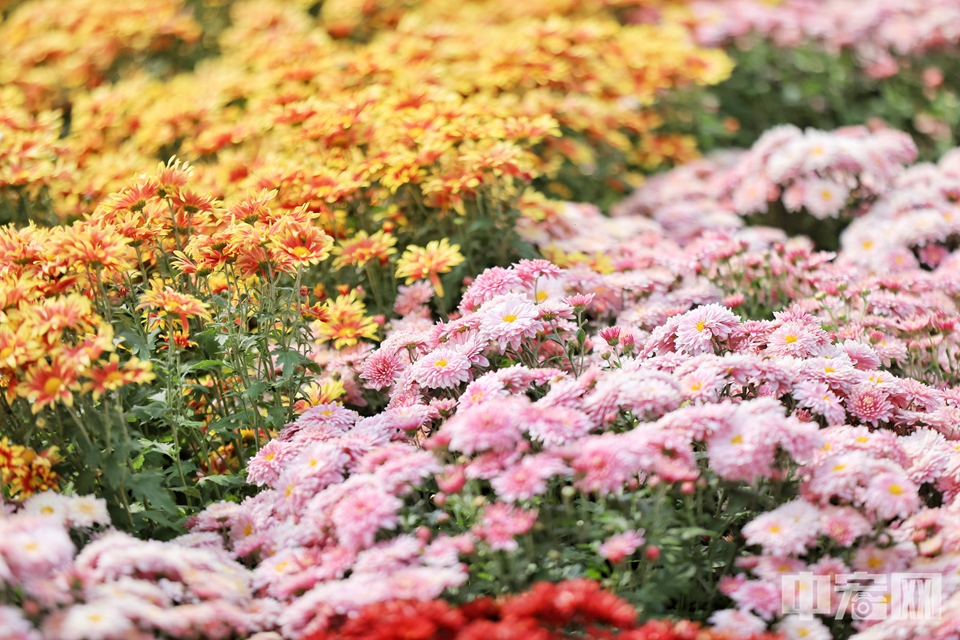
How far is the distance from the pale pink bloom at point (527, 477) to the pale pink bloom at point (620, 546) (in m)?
0.21

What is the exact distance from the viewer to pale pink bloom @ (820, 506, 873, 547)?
243cm

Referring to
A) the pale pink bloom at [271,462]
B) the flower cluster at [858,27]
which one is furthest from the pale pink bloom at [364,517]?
the flower cluster at [858,27]

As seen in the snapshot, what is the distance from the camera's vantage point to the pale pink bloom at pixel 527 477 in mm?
2373

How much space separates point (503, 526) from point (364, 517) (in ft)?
1.20

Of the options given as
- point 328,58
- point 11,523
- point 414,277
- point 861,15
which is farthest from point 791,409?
point 861,15

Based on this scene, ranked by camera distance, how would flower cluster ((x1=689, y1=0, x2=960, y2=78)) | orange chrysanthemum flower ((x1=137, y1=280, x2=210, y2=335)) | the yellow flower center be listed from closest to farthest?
the yellow flower center → orange chrysanthemum flower ((x1=137, y1=280, x2=210, y2=335)) → flower cluster ((x1=689, y1=0, x2=960, y2=78))

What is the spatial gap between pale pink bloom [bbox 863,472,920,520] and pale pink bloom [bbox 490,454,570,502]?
0.80 metres

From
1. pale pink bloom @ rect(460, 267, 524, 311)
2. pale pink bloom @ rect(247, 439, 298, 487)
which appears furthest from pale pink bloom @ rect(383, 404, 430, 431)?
pale pink bloom @ rect(460, 267, 524, 311)

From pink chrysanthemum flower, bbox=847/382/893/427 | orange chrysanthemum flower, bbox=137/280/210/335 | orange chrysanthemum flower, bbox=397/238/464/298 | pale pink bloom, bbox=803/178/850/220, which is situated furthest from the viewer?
pale pink bloom, bbox=803/178/850/220

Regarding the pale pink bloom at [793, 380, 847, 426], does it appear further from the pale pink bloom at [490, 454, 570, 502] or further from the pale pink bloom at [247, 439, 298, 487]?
the pale pink bloom at [247, 439, 298, 487]

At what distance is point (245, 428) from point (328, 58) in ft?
8.91

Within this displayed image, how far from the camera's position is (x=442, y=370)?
9.78 ft

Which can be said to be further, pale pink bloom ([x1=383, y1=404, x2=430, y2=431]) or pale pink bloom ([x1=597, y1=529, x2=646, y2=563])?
pale pink bloom ([x1=383, y1=404, x2=430, y2=431])

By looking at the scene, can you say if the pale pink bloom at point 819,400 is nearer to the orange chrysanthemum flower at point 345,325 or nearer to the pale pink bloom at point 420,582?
the pale pink bloom at point 420,582
